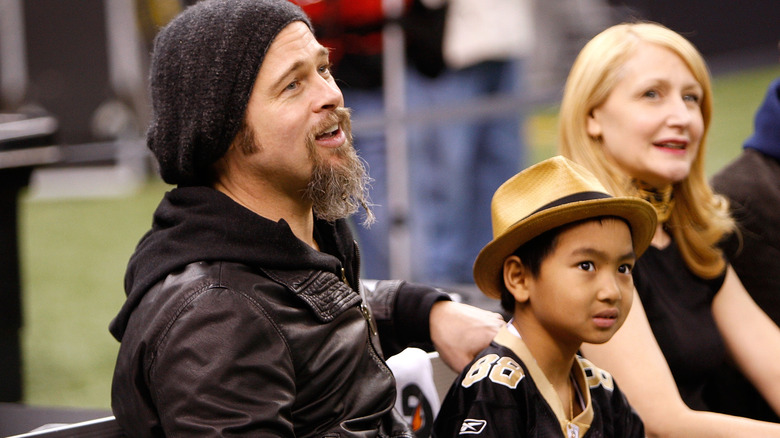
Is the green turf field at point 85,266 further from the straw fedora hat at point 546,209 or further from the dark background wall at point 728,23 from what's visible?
the straw fedora hat at point 546,209

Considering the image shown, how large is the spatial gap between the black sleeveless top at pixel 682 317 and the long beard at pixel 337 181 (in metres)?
0.85

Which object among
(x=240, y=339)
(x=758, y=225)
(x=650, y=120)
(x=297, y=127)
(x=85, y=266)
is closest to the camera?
(x=240, y=339)

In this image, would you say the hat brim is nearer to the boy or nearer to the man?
the boy

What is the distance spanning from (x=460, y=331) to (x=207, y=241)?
2.32 ft

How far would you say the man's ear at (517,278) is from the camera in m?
1.91

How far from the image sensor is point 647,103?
2.36m

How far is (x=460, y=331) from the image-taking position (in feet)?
6.89

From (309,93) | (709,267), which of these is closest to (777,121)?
(709,267)

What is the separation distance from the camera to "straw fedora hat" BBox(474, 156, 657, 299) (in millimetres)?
1836

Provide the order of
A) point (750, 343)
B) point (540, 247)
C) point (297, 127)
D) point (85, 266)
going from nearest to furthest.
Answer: point (297, 127) < point (540, 247) < point (750, 343) < point (85, 266)

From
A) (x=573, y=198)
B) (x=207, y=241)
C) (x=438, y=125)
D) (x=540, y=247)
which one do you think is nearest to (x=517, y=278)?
(x=540, y=247)

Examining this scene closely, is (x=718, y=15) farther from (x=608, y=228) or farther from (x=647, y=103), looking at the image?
(x=608, y=228)

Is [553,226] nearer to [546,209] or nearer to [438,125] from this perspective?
[546,209]

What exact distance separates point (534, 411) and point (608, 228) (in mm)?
403
